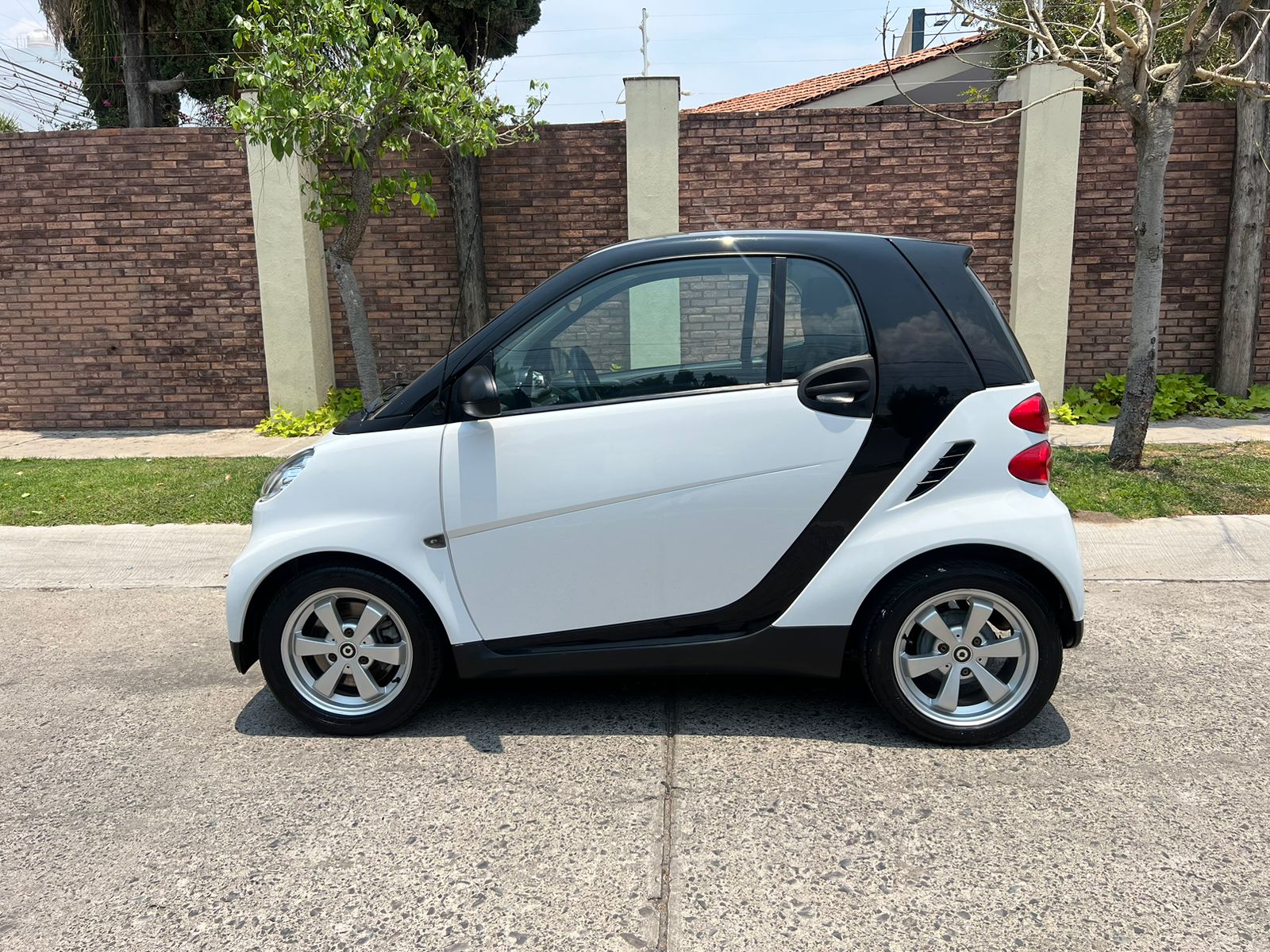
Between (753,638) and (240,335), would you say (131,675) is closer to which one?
(753,638)

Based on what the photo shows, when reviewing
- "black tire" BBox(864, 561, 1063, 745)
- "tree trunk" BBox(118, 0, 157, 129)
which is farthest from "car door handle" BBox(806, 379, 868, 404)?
"tree trunk" BBox(118, 0, 157, 129)

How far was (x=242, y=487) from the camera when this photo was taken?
314 inches

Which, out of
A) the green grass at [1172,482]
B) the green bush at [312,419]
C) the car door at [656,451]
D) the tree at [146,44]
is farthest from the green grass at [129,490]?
the tree at [146,44]

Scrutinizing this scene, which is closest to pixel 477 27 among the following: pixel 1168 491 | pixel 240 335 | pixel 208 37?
pixel 240 335

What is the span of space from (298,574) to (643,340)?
153 centimetres

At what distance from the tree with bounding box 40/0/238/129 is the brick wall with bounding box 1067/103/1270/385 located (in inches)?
493

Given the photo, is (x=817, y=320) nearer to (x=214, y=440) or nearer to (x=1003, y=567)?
(x=1003, y=567)

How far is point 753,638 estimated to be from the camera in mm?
3633

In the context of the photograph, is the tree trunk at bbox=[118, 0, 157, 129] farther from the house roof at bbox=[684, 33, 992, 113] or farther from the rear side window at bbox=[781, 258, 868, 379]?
the rear side window at bbox=[781, 258, 868, 379]

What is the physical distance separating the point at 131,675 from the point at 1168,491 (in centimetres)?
652

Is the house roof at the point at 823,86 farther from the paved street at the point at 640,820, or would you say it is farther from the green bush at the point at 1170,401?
the paved street at the point at 640,820

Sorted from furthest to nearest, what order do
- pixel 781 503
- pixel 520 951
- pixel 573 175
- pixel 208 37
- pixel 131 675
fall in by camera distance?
pixel 208 37, pixel 573 175, pixel 131 675, pixel 781 503, pixel 520 951

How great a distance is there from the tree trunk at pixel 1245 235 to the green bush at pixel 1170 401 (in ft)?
0.55

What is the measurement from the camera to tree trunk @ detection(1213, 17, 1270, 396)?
992cm
